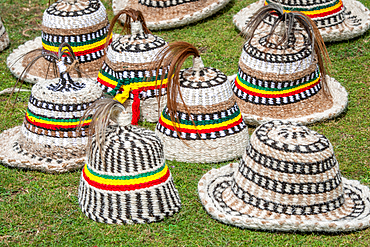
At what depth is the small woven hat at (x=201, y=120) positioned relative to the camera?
6.38 meters

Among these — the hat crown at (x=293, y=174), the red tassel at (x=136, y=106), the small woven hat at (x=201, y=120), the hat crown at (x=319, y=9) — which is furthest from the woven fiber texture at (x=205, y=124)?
the hat crown at (x=319, y=9)

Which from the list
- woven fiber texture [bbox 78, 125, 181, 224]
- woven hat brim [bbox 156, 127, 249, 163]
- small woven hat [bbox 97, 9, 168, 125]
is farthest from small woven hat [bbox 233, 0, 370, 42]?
woven fiber texture [bbox 78, 125, 181, 224]

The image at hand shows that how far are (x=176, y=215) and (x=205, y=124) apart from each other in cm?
113

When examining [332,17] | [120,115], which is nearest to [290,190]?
[120,115]

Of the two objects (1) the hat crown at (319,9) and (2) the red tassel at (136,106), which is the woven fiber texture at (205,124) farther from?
(1) the hat crown at (319,9)

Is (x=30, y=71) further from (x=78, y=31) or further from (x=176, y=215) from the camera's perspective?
(x=176, y=215)

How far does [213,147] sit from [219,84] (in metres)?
0.66

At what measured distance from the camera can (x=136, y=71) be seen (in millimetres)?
7152

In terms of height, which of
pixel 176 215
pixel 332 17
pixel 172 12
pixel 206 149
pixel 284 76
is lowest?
pixel 176 215

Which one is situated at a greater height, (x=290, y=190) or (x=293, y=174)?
(x=293, y=174)

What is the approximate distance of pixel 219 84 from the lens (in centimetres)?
645

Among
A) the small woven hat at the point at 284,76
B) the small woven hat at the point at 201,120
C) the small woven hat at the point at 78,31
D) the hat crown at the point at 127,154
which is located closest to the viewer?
the hat crown at the point at 127,154

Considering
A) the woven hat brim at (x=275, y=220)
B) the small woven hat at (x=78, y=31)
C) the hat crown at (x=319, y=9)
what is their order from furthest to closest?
the hat crown at (x=319, y=9), the small woven hat at (x=78, y=31), the woven hat brim at (x=275, y=220)

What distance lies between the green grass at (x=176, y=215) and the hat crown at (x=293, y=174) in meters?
0.28
